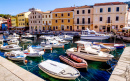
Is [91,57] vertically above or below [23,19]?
below

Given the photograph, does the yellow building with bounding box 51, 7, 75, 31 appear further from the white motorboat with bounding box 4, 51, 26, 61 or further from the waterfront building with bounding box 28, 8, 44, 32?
the white motorboat with bounding box 4, 51, 26, 61

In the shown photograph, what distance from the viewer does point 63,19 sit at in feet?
152

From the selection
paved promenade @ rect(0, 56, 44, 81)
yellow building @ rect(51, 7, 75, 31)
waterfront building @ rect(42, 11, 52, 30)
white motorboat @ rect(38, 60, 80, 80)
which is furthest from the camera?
waterfront building @ rect(42, 11, 52, 30)

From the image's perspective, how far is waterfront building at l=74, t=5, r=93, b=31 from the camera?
134ft

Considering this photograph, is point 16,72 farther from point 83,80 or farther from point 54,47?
point 54,47

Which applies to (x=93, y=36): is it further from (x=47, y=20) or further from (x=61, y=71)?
(x=47, y=20)

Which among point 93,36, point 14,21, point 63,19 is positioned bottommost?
point 93,36

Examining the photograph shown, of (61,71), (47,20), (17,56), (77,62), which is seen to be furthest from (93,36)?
(47,20)

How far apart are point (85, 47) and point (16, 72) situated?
36.2 ft

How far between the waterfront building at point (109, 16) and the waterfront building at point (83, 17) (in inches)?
75.0

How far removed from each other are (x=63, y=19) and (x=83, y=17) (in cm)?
859

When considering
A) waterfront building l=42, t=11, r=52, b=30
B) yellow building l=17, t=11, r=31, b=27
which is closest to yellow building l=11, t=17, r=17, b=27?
yellow building l=17, t=11, r=31, b=27

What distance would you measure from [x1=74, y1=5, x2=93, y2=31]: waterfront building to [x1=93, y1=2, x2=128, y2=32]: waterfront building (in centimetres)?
190

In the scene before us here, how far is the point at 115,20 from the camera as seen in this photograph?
37406 millimetres
